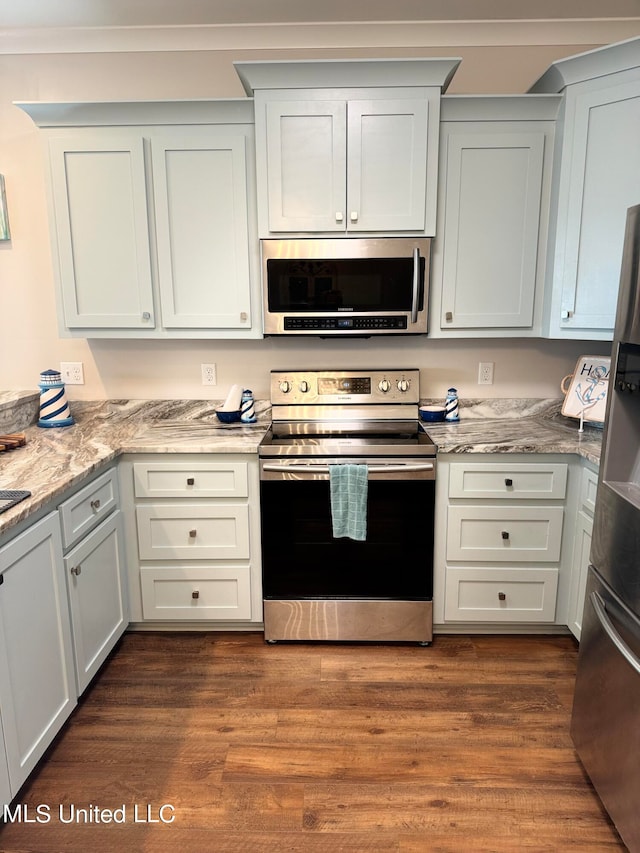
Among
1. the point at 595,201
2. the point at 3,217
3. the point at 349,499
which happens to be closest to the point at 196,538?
the point at 349,499

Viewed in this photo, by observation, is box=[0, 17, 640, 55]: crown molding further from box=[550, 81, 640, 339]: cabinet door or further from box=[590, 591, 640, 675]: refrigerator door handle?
box=[590, 591, 640, 675]: refrigerator door handle

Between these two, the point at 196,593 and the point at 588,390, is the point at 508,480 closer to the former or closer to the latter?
the point at 588,390

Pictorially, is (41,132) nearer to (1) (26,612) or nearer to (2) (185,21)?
(2) (185,21)

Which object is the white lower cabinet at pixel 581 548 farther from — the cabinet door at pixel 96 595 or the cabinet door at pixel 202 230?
the cabinet door at pixel 96 595

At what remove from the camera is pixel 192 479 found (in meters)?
2.32

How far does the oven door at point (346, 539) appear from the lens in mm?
2256

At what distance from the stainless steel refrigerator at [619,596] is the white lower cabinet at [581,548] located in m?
0.56

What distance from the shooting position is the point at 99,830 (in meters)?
1.58

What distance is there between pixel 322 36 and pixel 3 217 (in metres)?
1.73

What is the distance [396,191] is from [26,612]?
2053 millimetres

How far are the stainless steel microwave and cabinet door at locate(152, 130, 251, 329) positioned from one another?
0.53ft

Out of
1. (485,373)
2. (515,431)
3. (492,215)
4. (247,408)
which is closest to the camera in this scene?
(492,215)

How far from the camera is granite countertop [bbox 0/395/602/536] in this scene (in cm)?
196

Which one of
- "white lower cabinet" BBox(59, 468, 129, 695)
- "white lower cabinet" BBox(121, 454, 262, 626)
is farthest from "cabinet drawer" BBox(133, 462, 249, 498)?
"white lower cabinet" BBox(59, 468, 129, 695)
